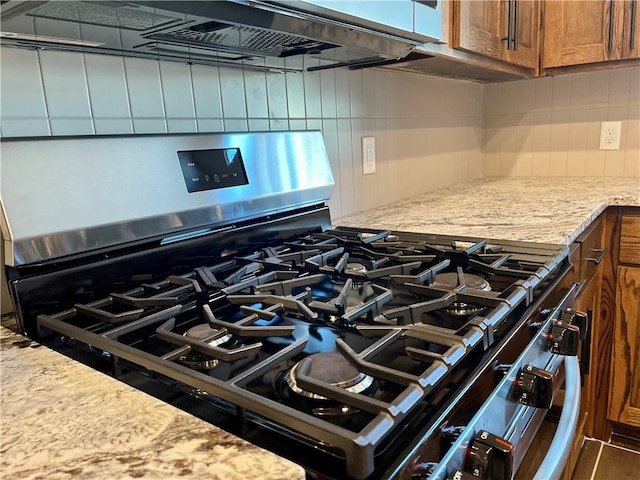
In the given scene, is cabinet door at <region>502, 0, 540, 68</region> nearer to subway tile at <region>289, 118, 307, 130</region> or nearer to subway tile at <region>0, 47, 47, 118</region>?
subway tile at <region>289, 118, 307, 130</region>

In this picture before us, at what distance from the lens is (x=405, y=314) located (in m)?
0.70

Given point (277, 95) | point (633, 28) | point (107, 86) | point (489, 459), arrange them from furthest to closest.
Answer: point (633, 28)
point (277, 95)
point (107, 86)
point (489, 459)

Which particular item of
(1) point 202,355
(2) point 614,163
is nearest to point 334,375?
(1) point 202,355

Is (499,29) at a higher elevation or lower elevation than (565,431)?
higher

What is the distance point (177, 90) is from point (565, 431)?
38.0 inches

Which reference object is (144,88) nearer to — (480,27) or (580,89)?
(480,27)

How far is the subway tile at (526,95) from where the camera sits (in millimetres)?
2285

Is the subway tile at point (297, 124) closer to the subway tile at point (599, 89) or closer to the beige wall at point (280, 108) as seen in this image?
the beige wall at point (280, 108)

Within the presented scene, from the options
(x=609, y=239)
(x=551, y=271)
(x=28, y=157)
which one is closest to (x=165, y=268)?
(x=28, y=157)

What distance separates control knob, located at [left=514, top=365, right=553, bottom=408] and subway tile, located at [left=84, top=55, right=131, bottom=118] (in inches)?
32.0

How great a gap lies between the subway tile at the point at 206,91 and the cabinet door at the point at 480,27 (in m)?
0.67

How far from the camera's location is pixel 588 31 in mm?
1824

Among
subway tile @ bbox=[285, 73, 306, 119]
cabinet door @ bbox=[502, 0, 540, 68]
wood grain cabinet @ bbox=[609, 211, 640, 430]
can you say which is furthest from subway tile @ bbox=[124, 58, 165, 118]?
wood grain cabinet @ bbox=[609, 211, 640, 430]

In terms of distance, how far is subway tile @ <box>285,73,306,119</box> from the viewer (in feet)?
4.18
